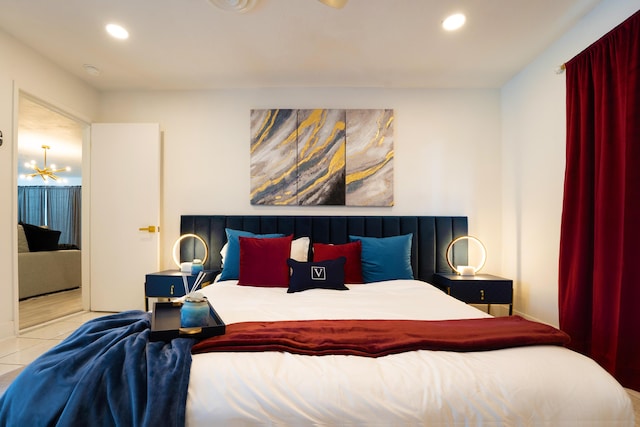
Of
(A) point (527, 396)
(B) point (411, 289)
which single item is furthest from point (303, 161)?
(A) point (527, 396)

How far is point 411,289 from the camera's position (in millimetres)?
2496

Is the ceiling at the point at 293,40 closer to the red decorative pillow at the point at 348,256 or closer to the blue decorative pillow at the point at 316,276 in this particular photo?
the red decorative pillow at the point at 348,256

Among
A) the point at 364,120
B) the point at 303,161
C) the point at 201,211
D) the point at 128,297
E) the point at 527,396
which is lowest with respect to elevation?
the point at 128,297

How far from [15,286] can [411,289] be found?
10.9ft

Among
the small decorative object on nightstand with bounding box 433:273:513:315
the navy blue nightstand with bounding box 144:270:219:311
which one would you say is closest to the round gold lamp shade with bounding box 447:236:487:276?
the small decorative object on nightstand with bounding box 433:273:513:315

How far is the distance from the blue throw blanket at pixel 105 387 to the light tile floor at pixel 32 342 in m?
1.58

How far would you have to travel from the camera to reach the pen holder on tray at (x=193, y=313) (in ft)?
4.62

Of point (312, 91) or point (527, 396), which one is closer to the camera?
point (527, 396)

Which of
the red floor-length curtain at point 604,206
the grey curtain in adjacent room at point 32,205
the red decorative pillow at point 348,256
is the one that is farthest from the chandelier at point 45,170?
the red floor-length curtain at point 604,206

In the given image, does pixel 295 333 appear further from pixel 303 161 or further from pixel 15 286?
pixel 15 286

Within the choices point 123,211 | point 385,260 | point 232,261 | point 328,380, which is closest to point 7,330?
point 123,211

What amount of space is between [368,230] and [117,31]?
9.16 feet

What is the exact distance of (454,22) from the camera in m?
2.38

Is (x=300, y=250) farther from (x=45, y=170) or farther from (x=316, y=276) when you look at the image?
(x=45, y=170)
